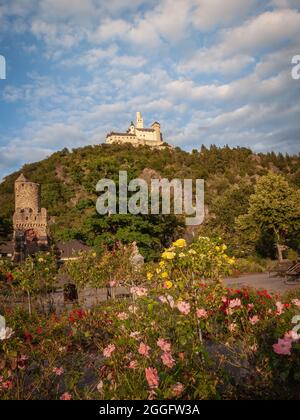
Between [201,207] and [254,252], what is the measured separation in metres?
20.2

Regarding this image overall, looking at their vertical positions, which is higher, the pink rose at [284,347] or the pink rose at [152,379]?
the pink rose at [284,347]

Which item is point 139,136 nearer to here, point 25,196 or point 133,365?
point 25,196

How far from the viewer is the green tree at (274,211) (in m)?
26.6

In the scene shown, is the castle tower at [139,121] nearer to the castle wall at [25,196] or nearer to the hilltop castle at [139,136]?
the hilltop castle at [139,136]

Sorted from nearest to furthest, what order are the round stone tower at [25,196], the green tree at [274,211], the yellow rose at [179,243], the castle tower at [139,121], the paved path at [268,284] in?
the yellow rose at [179,243]
the paved path at [268,284]
the green tree at [274,211]
the round stone tower at [25,196]
the castle tower at [139,121]

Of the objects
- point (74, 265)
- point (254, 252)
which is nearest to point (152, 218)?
point (74, 265)

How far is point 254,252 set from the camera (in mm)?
30281

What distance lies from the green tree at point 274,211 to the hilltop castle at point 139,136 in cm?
7940

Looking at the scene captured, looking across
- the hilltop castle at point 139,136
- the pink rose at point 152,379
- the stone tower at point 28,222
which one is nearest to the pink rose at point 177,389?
the pink rose at point 152,379

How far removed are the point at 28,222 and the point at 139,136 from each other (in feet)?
272

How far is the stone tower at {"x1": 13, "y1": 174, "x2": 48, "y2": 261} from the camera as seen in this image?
3634 cm

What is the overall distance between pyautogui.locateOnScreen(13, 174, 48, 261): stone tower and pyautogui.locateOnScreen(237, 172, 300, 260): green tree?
69.1ft

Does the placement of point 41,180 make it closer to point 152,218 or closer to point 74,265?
point 152,218

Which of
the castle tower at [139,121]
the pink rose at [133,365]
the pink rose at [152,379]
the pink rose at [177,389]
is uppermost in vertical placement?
the castle tower at [139,121]
